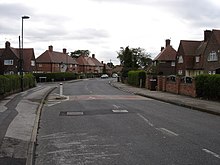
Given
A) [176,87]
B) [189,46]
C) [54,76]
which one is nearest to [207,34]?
[189,46]

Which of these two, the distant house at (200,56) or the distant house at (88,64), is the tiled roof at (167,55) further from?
the distant house at (88,64)

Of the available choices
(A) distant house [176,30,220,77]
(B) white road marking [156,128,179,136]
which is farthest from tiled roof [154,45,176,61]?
(B) white road marking [156,128,179,136]

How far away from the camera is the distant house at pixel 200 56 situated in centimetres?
5272

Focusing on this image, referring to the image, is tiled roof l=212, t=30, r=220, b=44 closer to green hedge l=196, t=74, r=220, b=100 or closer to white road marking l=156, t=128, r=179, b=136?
green hedge l=196, t=74, r=220, b=100

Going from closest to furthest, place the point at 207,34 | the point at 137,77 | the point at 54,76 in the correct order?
1. the point at 137,77
2. the point at 207,34
3. the point at 54,76

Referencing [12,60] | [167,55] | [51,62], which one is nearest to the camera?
[167,55]

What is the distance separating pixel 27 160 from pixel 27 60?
84545 millimetres

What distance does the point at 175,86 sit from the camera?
32500 millimetres

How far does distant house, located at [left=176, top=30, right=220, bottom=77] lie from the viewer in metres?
52.7

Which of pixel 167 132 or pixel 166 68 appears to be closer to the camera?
pixel 167 132

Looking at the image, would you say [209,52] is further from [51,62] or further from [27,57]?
[51,62]

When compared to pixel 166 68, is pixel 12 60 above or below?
above

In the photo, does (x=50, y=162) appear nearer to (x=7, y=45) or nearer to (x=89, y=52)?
(x=7, y=45)

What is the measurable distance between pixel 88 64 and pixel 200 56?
8743 centimetres
